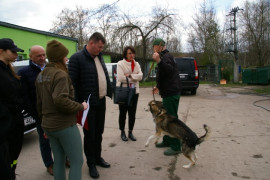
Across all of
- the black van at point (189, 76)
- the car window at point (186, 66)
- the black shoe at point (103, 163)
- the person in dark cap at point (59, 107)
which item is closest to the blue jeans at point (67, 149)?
the person in dark cap at point (59, 107)

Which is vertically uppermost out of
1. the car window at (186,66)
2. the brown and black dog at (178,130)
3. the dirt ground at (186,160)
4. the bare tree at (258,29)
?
the bare tree at (258,29)

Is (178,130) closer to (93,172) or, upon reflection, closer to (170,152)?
(170,152)

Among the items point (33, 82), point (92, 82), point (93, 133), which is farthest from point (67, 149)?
point (33, 82)

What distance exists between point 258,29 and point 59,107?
94.0 ft

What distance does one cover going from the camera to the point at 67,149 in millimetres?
2020

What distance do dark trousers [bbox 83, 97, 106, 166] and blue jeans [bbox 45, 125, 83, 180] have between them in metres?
0.66

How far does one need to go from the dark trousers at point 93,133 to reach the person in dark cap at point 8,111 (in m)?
0.84

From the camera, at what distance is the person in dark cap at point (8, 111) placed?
1814 mm

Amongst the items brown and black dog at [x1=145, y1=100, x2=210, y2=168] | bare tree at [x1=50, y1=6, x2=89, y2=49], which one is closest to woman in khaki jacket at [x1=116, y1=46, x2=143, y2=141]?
brown and black dog at [x1=145, y1=100, x2=210, y2=168]

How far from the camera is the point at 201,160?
3.33m

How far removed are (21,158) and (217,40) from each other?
25813mm

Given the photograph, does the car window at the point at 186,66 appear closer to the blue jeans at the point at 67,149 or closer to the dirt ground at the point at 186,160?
the dirt ground at the point at 186,160

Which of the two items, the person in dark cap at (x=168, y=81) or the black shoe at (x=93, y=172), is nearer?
the black shoe at (x=93, y=172)

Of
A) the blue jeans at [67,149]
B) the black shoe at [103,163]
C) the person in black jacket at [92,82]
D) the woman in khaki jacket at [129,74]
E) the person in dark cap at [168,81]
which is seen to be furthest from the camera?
the woman in khaki jacket at [129,74]
